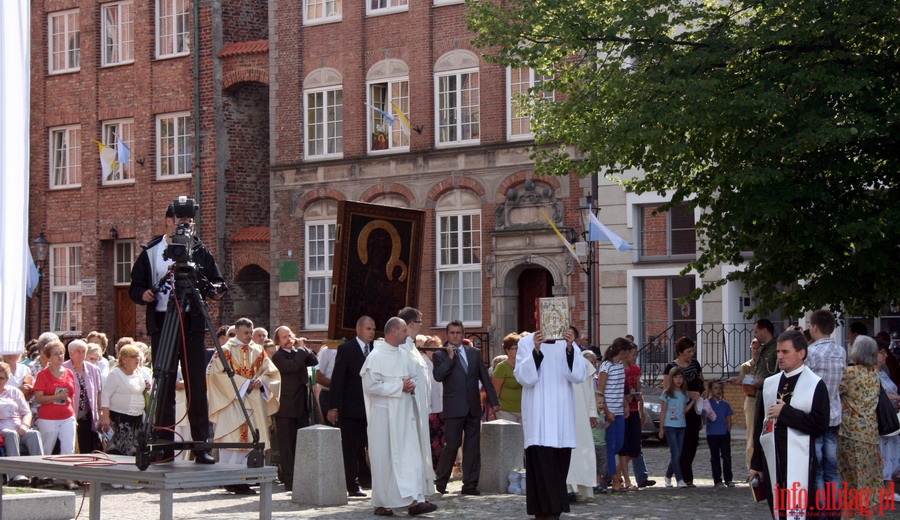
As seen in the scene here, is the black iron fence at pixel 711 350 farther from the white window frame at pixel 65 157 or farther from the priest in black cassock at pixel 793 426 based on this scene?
the priest in black cassock at pixel 793 426

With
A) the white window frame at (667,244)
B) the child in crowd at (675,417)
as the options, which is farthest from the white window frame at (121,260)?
the child in crowd at (675,417)

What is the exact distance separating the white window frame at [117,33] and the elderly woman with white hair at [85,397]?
74.1 ft

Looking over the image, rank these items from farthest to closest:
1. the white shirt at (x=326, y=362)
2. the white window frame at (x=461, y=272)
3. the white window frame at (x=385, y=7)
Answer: the white window frame at (x=385, y=7), the white window frame at (x=461, y=272), the white shirt at (x=326, y=362)

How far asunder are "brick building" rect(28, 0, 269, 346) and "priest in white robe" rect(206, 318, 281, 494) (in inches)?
769

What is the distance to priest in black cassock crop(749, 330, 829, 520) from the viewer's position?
10500 mm

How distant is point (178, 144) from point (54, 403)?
21.9 m

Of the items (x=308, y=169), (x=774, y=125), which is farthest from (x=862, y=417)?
(x=308, y=169)

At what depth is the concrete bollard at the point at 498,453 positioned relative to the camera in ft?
56.3

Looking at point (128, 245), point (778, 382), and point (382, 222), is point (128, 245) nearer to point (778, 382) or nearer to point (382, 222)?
point (382, 222)

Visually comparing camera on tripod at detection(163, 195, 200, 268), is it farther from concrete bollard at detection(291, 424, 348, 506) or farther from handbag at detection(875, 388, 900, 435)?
handbag at detection(875, 388, 900, 435)

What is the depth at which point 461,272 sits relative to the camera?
110 feet

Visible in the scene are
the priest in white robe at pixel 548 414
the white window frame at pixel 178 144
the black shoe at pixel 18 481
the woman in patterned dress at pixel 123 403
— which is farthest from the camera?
the white window frame at pixel 178 144

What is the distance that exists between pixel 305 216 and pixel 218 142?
11.0 ft

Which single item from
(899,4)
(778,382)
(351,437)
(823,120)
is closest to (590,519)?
(351,437)
